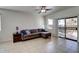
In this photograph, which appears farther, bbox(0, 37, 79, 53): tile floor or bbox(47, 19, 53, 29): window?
bbox(47, 19, 53, 29): window

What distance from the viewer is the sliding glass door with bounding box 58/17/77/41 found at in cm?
237

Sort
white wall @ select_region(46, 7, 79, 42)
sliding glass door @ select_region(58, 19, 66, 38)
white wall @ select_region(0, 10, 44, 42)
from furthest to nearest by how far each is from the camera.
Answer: sliding glass door @ select_region(58, 19, 66, 38), white wall @ select_region(46, 7, 79, 42), white wall @ select_region(0, 10, 44, 42)

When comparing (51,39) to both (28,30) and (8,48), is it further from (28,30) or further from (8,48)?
(8,48)

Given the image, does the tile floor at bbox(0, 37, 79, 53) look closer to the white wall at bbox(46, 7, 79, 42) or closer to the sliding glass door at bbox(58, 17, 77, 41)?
the sliding glass door at bbox(58, 17, 77, 41)

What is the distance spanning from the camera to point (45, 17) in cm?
254

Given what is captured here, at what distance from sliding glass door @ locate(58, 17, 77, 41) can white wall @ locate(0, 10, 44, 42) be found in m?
0.73

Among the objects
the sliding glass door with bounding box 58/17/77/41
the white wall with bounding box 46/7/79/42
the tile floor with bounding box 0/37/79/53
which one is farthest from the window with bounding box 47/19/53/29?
the tile floor with bounding box 0/37/79/53

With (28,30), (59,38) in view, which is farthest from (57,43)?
(28,30)

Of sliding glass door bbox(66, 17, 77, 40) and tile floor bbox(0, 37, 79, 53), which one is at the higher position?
sliding glass door bbox(66, 17, 77, 40)

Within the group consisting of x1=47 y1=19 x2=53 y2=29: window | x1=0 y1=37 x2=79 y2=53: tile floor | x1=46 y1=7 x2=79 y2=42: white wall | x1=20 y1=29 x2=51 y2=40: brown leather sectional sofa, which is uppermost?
x1=46 y1=7 x2=79 y2=42: white wall

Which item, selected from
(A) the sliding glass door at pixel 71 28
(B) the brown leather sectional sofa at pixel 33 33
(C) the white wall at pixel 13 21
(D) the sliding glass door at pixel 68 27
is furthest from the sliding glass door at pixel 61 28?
(C) the white wall at pixel 13 21

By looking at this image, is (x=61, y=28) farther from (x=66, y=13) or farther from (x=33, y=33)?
(x=33, y=33)

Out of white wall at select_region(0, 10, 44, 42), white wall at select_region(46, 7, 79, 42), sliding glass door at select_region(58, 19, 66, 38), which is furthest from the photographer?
sliding glass door at select_region(58, 19, 66, 38)

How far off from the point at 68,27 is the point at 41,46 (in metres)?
1.00
